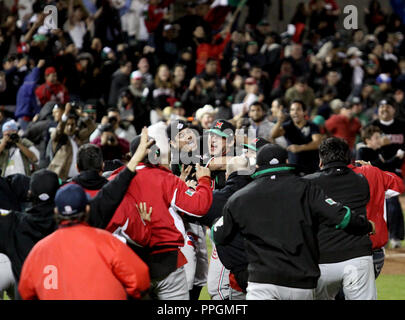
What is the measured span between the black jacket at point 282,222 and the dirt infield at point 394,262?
4909 mm

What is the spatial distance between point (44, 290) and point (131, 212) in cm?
138

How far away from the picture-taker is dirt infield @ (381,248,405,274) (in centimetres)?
992

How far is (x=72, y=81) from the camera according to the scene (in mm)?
15461

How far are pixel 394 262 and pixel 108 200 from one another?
619 centimetres

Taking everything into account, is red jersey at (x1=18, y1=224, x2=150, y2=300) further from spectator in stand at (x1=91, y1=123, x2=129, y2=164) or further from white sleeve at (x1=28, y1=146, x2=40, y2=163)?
white sleeve at (x1=28, y1=146, x2=40, y2=163)

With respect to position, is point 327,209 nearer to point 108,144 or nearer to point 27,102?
point 108,144

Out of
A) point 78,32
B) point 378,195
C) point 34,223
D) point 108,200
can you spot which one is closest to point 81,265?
point 108,200

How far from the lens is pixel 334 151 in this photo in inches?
241

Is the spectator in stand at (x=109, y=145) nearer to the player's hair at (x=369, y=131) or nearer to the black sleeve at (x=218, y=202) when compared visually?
the player's hair at (x=369, y=131)

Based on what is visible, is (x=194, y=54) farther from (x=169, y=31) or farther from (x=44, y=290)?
(x=44, y=290)

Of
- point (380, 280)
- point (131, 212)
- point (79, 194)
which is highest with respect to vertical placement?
point (79, 194)

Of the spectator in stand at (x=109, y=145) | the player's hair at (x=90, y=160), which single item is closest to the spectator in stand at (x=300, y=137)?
the spectator in stand at (x=109, y=145)

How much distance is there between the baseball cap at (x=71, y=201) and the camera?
4.48 meters
